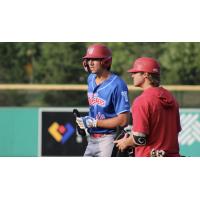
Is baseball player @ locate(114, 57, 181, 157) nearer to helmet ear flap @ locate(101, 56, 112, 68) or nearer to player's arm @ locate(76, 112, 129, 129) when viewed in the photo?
player's arm @ locate(76, 112, 129, 129)

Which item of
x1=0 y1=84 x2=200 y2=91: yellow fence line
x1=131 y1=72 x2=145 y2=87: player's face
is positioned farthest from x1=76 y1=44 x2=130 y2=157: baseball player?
x1=0 y1=84 x2=200 y2=91: yellow fence line

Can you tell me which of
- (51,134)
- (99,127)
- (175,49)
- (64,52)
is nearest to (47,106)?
(51,134)

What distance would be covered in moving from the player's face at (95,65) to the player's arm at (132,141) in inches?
37.7

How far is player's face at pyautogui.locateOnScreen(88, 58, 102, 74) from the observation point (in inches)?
323

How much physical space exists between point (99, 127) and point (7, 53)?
8.24 meters

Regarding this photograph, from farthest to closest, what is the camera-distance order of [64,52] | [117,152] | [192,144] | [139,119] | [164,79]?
[64,52] → [164,79] → [192,144] → [117,152] → [139,119]

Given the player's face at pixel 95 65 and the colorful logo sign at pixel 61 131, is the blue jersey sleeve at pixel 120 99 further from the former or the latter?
the colorful logo sign at pixel 61 131

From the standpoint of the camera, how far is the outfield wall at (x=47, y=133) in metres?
13.4

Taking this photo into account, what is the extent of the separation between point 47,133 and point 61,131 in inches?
9.7

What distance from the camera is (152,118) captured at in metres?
7.24

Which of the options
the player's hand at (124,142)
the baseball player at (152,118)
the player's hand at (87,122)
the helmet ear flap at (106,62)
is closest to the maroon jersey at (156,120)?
the baseball player at (152,118)

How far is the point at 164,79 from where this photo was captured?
14.6m

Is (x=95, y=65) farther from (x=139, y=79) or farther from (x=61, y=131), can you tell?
(x=61, y=131)

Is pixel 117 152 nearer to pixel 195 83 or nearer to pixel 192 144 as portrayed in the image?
pixel 192 144
